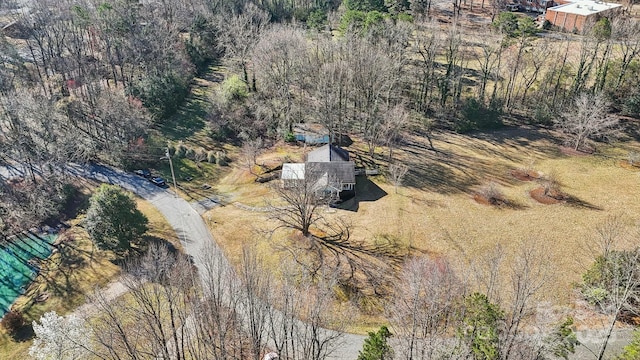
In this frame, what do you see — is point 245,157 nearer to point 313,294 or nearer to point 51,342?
point 313,294

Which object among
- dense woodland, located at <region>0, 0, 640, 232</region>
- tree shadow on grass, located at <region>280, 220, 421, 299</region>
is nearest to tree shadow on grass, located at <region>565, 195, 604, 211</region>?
tree shadow on grass, located at <region>280, 220, 421, 299</region>

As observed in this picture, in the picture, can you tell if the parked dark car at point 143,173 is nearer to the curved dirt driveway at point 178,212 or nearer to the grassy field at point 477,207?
the curved dirt driveway at point 178,212

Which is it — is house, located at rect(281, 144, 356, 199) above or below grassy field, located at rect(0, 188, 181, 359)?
above

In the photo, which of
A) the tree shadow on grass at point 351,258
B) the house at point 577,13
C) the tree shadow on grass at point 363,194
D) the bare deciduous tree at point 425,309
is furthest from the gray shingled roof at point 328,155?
the house at point 577,13

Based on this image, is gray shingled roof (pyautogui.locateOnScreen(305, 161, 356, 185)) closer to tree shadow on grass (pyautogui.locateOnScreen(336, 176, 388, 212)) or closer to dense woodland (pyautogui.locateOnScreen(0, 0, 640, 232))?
tree shadow on grass (pyautogui.locateOnScreen(336, 176, 388, 212))

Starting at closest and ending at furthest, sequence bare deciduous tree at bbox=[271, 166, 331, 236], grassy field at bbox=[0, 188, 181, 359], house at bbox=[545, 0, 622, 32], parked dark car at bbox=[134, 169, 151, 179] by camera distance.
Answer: grassy field at bbox=[0, 188, 181, 359] → bare deciduous tree at bbox=[271, 166, 331, 236] → parked dark car at bbox=[134, 169, 151, 179] → house at bbox=[545, 0, 622, 32]

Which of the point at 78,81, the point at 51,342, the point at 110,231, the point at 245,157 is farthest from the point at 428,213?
the point at 78,81
